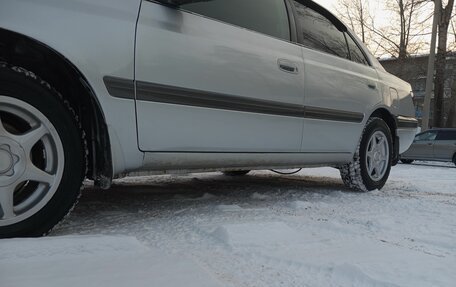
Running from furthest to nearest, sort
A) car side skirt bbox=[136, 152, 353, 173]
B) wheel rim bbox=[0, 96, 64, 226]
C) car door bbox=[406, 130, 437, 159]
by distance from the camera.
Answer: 1. car door bbox=[406, 130, 437, 159]
2. car side skirt bbox=[136, 152, 353, 173]
3. wheel rim bbox=[0, 96, 64, 226]

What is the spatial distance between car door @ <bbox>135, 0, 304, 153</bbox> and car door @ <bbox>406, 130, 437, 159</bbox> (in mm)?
13524

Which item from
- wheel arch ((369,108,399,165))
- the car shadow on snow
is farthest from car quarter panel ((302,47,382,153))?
the car shadow on snow

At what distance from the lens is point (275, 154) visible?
144 inches

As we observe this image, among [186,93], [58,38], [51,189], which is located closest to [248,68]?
[186,93]

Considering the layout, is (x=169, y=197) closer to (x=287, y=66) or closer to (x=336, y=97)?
(x=287, y=66)

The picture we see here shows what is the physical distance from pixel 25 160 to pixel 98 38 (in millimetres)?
722

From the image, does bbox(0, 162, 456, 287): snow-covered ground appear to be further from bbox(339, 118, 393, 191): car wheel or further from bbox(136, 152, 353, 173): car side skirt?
bbox(339, 118, 393, 191): car wheel

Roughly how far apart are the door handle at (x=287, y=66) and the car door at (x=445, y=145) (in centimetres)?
1318

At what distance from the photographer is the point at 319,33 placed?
4.34m

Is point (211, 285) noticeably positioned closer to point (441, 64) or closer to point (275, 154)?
point (275, 154)

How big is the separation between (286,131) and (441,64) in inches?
916

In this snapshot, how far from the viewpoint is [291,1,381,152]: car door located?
396 cm

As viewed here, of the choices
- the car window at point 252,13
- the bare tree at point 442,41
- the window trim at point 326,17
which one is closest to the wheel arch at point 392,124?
the window trim at point 326,17

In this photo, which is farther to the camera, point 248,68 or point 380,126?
point 380,126
